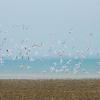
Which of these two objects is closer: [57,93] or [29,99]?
[29,99]

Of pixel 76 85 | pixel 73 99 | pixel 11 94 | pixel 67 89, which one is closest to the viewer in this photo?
pixel 73 99

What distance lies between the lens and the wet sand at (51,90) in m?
20.4

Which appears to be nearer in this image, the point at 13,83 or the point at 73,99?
the point at 73,99

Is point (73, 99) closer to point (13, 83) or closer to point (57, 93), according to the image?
point (57, 93)

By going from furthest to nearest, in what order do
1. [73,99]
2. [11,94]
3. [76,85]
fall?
[76,85] → [11,94] → [73,99]

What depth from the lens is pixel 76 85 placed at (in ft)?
80.0

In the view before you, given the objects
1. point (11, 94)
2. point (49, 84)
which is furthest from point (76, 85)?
point (11, 94)

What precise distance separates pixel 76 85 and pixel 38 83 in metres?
2.02

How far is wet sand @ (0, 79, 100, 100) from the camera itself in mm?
20392

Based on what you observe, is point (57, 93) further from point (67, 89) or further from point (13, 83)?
point (13, 83)

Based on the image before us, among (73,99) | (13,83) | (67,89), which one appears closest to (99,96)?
(73,99)

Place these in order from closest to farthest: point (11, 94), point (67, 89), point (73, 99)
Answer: point (73, 99) < point (11, 94) < point (67, 89)

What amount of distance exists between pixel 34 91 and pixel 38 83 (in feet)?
9.96

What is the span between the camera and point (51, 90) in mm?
22375
